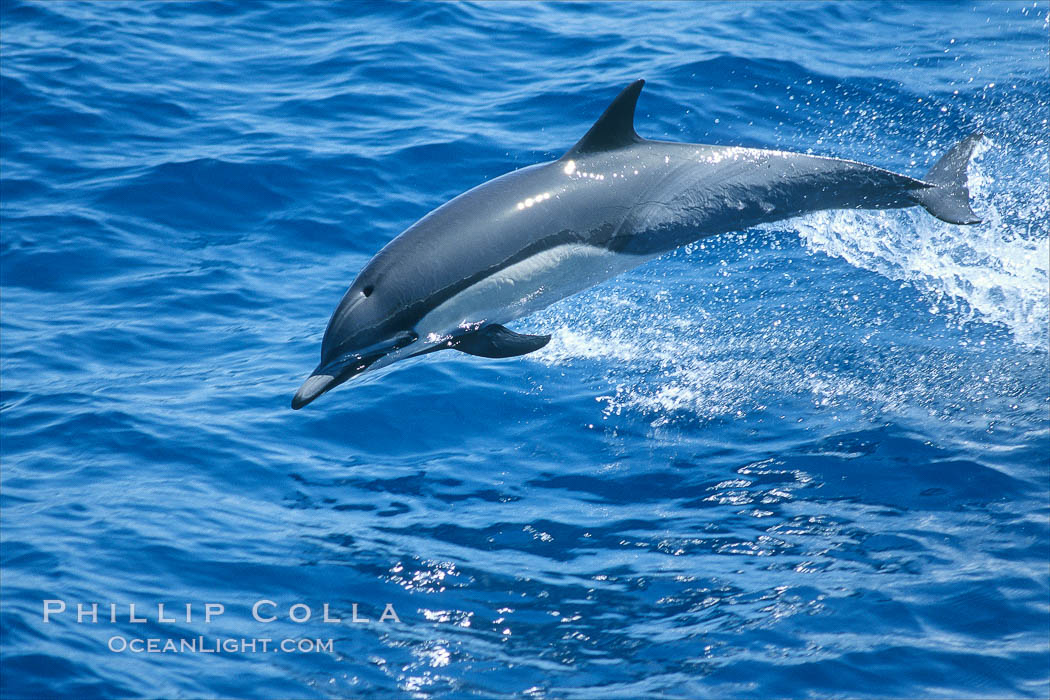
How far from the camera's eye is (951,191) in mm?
7602

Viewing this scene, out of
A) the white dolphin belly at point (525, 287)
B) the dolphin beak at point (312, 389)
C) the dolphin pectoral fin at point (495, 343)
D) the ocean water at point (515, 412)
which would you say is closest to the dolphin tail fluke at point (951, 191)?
the ocean water at point (515, 412)

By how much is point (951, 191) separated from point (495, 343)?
3.50 meters

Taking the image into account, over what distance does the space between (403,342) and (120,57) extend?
9.75 meters

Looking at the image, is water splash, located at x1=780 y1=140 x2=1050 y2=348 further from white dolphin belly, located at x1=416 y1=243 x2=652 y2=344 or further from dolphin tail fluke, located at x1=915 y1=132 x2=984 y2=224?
white dolphin belly, located at x1=416 y1=243 x2=652 y2=344

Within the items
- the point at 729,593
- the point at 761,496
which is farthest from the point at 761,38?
the point at 729,593

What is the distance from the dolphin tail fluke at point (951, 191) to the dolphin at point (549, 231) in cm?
54

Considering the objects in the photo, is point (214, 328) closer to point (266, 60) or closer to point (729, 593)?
point (729, 593)

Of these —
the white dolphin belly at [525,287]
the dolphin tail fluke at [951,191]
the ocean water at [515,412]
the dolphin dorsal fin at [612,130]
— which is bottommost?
the ocean water at [515,412]

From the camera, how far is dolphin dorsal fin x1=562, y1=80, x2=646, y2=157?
6.38 meters

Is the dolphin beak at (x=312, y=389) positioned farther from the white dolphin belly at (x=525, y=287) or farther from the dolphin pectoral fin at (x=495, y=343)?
the dolphin pectoral fin at (x=495, y=343)

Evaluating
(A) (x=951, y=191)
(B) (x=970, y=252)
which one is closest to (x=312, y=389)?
(A) (x=951, y=191)

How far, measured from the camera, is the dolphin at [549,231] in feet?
19.6

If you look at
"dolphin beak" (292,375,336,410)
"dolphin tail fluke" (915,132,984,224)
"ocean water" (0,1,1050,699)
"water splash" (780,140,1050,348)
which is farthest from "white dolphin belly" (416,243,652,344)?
"water splash" (780,140,1050,348)

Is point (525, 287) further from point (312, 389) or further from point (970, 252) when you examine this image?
point (970, 252)
